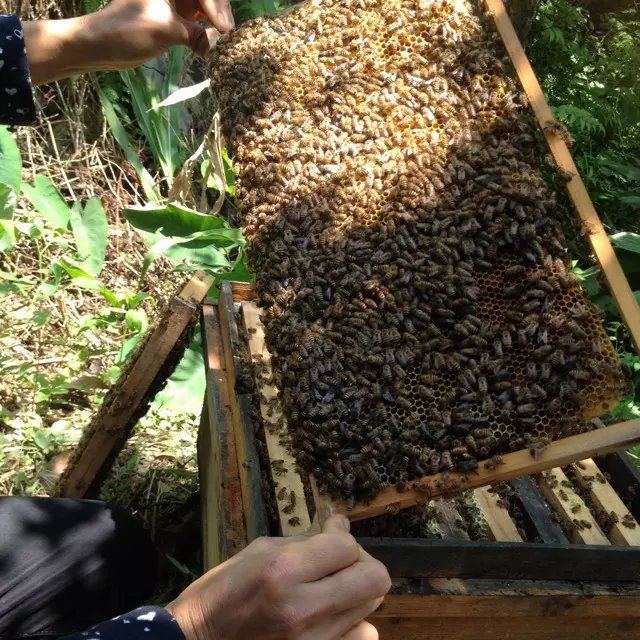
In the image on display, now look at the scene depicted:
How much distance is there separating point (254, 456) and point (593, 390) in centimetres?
114

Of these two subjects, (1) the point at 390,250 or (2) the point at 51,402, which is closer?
(1) the point at 390,250

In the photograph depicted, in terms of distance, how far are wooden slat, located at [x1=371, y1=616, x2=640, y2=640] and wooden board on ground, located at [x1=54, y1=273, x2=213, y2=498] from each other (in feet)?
5.02

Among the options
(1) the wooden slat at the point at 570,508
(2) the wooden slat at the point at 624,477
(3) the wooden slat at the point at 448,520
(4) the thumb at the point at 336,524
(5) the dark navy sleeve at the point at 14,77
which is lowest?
(2) the wooden slat at the point at 624,477

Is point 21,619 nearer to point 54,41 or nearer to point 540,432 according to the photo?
point 540,432

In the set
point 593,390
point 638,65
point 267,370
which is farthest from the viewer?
point 638,65

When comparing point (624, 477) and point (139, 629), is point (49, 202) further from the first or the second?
point (624, 477)

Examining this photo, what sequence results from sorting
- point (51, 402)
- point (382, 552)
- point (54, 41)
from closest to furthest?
point (382, 552), point (54, 41), point (51, 402)

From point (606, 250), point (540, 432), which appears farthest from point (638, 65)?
point (540, 432)

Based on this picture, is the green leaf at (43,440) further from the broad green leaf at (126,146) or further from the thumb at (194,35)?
the thumb at (194,35)

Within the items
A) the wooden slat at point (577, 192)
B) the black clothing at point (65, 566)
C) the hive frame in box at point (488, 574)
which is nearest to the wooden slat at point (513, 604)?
the hive frame in box at point (488, 574)

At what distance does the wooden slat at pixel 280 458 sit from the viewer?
2055 millimetres

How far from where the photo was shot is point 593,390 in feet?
5.74

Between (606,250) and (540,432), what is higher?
(606,250)

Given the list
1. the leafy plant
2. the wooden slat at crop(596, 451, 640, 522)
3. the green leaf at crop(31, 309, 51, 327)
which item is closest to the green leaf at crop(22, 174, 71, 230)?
the green leaf at crop(31, 309, 51, 327)
